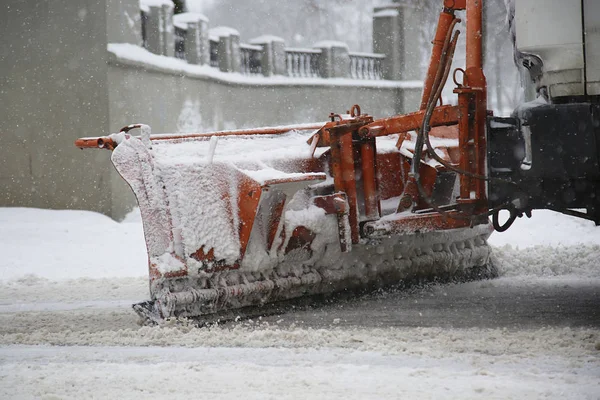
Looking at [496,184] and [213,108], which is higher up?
[213,108]

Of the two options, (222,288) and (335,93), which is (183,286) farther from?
(335,93)

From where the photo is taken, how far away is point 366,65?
66.8ft

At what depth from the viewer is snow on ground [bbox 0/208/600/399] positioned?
3.51m

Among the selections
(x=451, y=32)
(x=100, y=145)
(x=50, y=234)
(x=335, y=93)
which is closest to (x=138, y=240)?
(x=50, y=234)

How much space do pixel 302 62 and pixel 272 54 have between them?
1.29 metres

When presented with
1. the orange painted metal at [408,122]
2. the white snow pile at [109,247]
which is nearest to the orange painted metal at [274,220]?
the orange painted metal at [408,122]

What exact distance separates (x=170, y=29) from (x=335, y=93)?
587cm

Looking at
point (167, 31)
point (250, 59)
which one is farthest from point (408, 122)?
point (250, 59)

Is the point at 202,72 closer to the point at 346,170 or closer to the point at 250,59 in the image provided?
the point at 250,59

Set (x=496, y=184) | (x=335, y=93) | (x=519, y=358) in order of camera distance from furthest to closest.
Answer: (x=335, y=93) < (x=496, y=184) < (x=519, y=358)

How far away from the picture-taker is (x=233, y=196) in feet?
16.3

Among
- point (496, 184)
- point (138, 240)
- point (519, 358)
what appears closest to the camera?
point (519, 358)

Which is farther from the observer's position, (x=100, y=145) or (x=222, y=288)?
(x=100, y=145)

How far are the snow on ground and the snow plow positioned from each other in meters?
0.31
